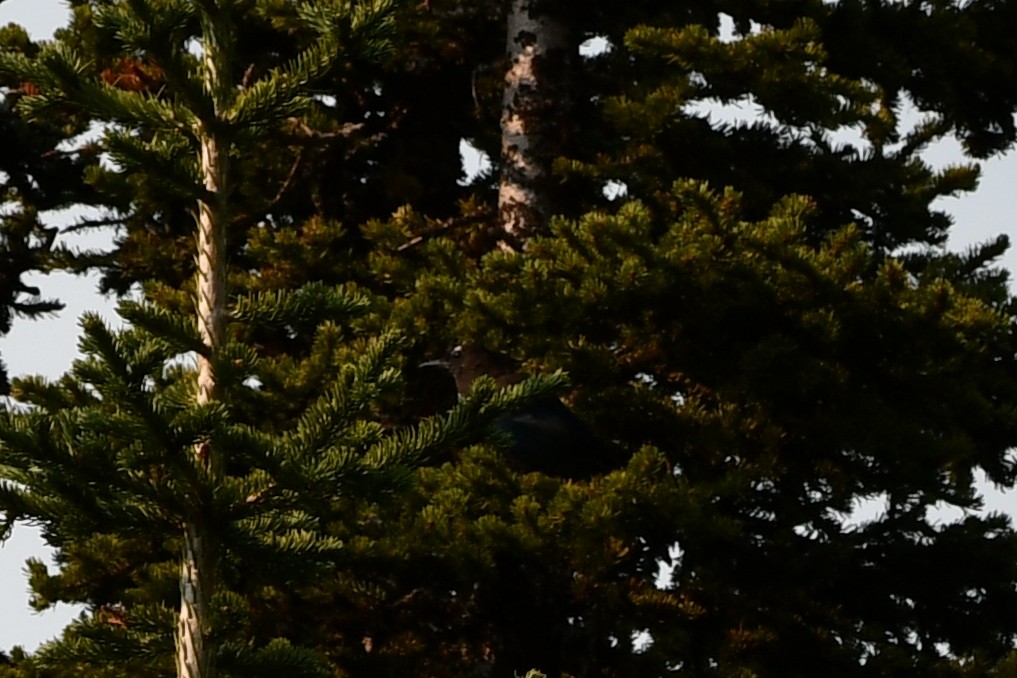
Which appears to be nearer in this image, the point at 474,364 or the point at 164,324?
the point at 164,324

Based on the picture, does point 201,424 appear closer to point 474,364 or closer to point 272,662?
point 272,662

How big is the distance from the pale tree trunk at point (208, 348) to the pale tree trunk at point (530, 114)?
438 centimetres

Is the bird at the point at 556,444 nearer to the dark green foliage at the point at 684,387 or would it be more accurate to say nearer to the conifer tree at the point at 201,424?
the dark green foliage at the point at 684,387

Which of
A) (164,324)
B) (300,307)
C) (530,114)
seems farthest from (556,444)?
(164,324)

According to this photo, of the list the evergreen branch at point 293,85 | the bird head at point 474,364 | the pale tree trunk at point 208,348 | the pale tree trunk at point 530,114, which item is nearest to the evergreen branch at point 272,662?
the pale tree trunk at point 208,348

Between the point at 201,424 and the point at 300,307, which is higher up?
the point at 300,307

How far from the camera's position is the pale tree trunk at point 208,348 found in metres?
4.57

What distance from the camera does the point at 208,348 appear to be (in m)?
4.74

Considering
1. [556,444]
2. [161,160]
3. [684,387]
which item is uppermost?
[684,387]

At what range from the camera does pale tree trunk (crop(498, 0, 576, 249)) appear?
943 cm

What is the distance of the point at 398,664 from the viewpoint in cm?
787

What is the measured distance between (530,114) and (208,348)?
16.8 feet

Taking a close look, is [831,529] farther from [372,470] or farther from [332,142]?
[372,470]

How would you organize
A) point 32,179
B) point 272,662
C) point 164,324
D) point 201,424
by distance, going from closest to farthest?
point 201,424
point 164,324
point 272,662
point 32,179
